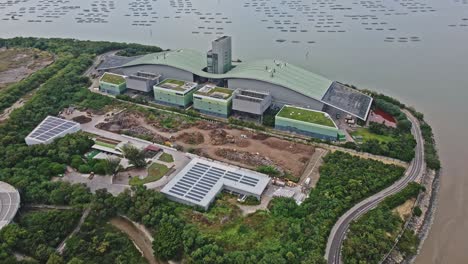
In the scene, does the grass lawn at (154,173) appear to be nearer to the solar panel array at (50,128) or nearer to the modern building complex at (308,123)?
the solar panel array at (50,128)

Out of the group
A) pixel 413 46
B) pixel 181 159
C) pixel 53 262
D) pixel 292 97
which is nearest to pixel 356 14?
pixel 413 46

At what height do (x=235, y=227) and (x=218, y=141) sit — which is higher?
(x=218, y=141)

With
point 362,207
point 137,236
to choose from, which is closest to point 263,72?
point 362,207

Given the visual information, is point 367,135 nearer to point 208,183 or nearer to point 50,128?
point 208,183

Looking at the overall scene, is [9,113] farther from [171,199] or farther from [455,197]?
[455,197]

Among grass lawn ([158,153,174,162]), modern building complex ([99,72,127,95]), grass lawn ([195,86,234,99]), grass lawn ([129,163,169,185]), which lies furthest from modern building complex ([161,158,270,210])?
modern building complex ([99,72,127,95])
